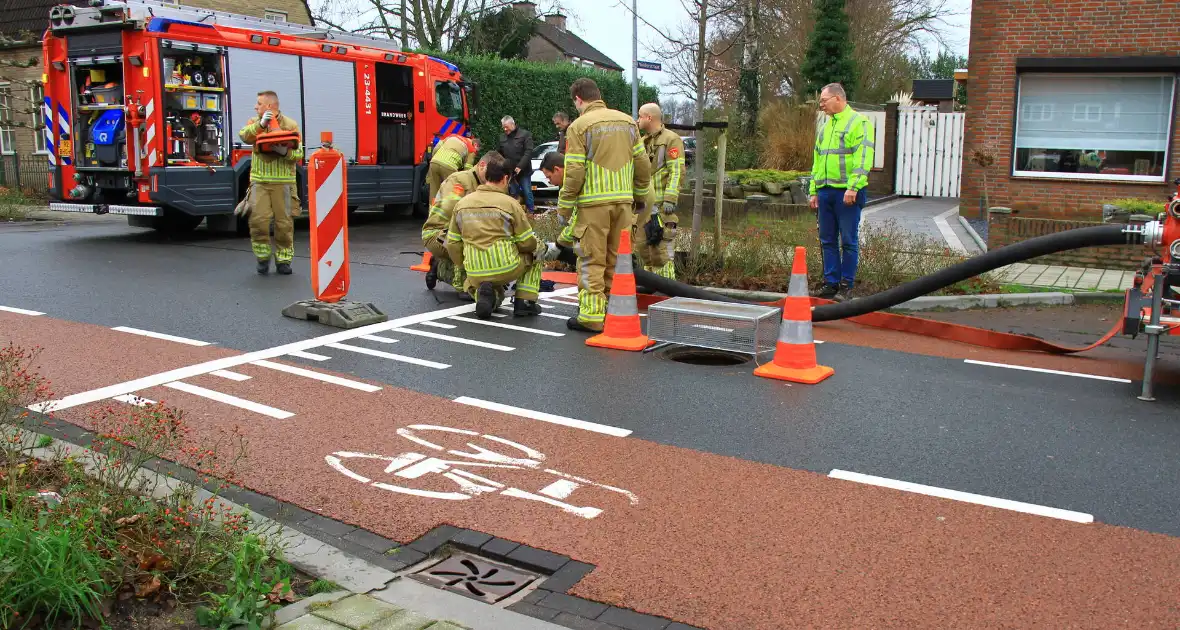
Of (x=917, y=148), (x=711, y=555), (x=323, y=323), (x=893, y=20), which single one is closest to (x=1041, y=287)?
(x=323, y=323)

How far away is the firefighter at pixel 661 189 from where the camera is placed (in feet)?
32.2

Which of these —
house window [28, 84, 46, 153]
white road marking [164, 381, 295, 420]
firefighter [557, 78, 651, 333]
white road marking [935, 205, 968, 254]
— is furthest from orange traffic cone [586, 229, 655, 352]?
house window [28, 84, 46, 153]

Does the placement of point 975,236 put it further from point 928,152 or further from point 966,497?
point 966,497

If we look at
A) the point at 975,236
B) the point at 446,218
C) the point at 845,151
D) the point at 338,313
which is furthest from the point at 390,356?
the point at 975,236

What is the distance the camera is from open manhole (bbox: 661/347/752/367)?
7.50 m

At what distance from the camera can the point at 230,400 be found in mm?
6148

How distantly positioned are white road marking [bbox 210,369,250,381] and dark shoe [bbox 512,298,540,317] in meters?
2.89

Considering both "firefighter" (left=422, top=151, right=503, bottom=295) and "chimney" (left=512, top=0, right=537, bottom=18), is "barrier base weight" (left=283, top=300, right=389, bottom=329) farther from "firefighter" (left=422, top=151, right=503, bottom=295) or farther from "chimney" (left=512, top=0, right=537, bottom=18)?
"chimney" (left=512, top=0, right=537, bottom=18)

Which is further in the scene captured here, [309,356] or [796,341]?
[309,356]

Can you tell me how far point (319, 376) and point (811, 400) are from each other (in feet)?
10.7

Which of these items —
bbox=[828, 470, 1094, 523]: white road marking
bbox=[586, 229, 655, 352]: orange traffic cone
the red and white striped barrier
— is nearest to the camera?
bbox=[828, 470, 1094, 523]: white road marking

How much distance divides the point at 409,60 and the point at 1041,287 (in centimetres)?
1218

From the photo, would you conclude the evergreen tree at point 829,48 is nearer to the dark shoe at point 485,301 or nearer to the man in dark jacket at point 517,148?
the man in dark jacket at point 517,148

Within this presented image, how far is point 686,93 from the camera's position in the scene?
34.3 m
